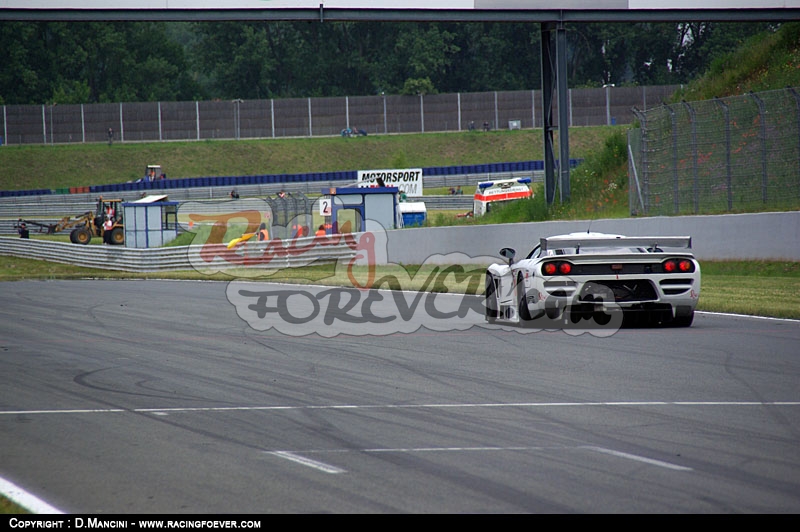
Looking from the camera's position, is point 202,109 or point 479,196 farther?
point 202,109

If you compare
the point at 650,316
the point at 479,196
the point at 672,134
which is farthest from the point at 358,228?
the point at 650,316

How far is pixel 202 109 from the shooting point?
7394 centimetres

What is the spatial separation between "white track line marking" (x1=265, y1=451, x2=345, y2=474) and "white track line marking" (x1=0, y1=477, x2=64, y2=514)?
1.31 metres

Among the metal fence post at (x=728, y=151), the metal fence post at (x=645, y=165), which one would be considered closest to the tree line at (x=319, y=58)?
the metal fence post at (x=645, y=165)

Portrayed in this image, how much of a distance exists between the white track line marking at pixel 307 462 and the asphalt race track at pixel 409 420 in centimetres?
2

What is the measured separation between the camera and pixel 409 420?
6.59 m

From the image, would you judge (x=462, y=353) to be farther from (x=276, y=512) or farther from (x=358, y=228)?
(x=358, y=228)

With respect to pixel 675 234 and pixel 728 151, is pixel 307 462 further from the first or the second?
pixel 728 151

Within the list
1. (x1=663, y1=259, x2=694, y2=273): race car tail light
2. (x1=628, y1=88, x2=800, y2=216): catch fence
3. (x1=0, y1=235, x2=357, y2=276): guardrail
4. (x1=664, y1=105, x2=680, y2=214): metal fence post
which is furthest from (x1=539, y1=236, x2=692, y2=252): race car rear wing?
(x1=0, y1=235, x2=357, y2=276): guardrail

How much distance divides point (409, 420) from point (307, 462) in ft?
4.21

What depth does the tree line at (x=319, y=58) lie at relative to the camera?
87062 mm

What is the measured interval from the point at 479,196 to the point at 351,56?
51.6m

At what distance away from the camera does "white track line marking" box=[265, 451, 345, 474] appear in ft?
17.2

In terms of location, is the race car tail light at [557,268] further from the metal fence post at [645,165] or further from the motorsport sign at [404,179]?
the motorsport sign at [404,179]
